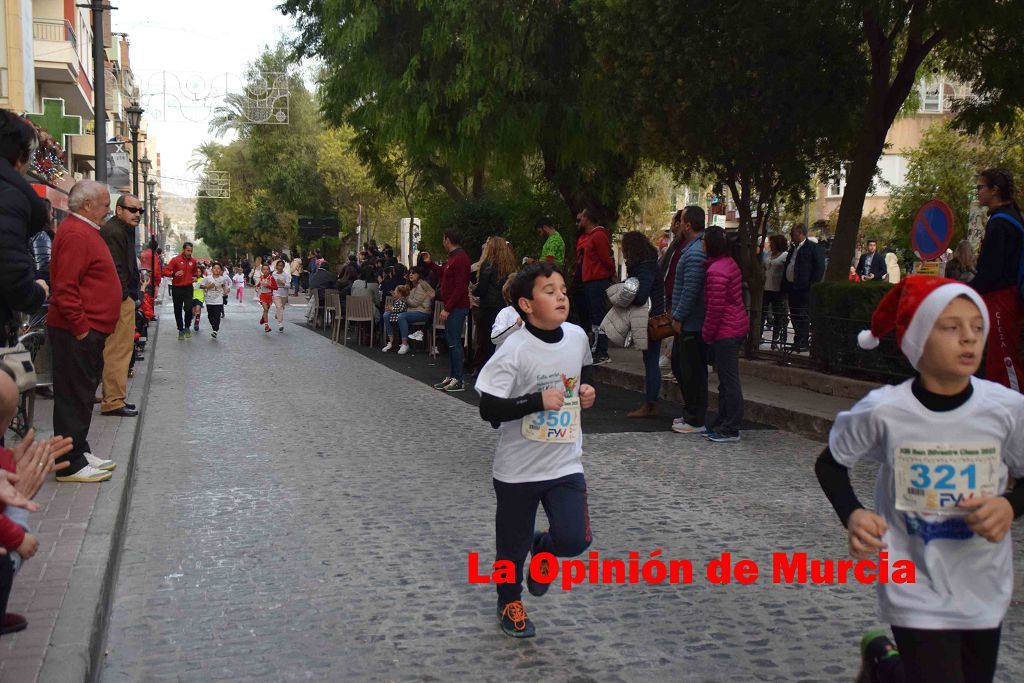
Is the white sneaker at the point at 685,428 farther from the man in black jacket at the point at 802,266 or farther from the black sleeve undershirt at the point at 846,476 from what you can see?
the black sleeve undershirt at the point at 846,476

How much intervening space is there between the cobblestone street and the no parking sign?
7.44ft

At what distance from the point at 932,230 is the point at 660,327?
104 inches

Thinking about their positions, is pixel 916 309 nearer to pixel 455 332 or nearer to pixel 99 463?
pixel 99 463

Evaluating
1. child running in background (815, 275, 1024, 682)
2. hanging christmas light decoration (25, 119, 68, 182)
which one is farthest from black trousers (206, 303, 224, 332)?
child running in background (815, 275, 1024, 682)

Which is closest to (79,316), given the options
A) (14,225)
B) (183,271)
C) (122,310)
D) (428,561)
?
(14,225)

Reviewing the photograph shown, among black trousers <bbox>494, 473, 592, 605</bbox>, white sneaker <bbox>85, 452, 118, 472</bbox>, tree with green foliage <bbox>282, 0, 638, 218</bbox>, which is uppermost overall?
tree with green foliage <bbox>282, 0, 638, 218</bbox>

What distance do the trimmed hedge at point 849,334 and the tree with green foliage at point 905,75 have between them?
1.51 m

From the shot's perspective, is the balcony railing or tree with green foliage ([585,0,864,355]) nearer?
tree with green foliage ([585,0,864,355])

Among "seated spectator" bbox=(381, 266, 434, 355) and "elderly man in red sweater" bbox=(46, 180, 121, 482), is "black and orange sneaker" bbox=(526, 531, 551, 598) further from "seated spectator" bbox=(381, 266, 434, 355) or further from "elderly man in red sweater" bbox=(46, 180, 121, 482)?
"seated spectator" bbox=(381, 266, 434, 355)

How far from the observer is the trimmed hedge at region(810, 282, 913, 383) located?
420 inches

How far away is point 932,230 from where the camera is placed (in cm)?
996

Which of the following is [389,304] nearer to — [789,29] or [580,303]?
[580,303]

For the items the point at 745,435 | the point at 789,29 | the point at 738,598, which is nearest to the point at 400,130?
the point at 789,29

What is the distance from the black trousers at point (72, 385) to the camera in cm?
675
